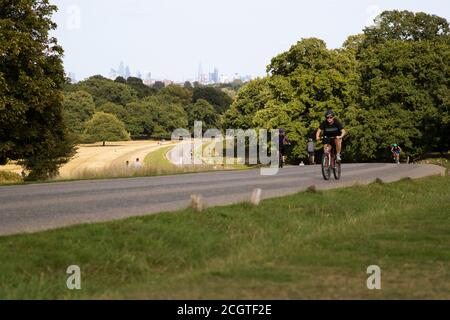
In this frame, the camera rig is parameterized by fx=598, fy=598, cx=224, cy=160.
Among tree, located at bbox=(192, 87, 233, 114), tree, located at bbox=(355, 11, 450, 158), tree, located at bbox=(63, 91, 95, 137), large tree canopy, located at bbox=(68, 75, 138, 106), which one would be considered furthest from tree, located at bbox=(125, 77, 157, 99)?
tree, located at bbox=(355, 11, 450, 158)

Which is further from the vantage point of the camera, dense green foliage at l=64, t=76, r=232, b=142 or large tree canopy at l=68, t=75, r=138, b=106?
large tree canopy at l=68, t=75, r=138, b=106

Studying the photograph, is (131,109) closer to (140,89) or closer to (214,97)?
(140,89)

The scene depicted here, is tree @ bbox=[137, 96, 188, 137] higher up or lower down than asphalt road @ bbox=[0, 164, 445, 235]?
higher up

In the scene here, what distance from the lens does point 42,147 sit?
110 feet

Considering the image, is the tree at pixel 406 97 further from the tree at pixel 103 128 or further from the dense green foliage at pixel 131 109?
the dense green foliage at pixel 131 109

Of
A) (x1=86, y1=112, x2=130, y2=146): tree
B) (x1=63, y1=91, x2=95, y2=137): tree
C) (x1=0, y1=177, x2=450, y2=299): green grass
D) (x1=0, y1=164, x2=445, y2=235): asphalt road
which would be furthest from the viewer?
(x1=63, y1=91, x2=95, y2=137): tree

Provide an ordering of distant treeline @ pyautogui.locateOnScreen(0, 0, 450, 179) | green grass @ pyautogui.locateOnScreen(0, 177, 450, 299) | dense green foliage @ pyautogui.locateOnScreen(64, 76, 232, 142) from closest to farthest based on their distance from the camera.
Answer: green grass @ pyautogui.locateOnScreen(0, 177, 450, 299) → distant treeline @ pyautogui.locateOnScreen(0, 0, 450, 179) → dense green foliage @ pyautogui.locateOnScreen(64, 76, 232, 142)

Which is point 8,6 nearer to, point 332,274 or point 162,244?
point 162,244

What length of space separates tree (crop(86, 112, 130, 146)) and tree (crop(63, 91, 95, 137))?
2974 mm

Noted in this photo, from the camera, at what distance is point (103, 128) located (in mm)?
123500

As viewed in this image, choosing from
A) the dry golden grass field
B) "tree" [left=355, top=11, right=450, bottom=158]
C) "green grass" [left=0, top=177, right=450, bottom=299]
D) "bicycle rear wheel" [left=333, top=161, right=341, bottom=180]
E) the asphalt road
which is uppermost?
"tree" [left=355, top=11, right=450, bottom=158]

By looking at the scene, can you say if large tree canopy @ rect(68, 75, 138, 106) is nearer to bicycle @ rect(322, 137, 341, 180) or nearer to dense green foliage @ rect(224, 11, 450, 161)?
dense green foliage @ rect(224, 11, 450, 161)

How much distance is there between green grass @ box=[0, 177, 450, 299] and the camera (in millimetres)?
6480
